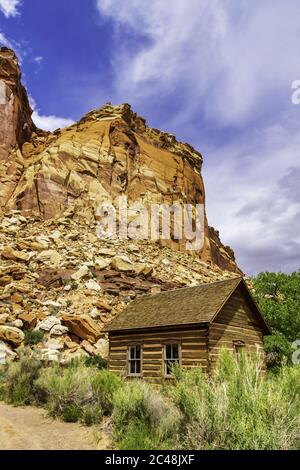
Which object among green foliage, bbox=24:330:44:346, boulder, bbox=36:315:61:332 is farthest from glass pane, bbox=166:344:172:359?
boulder, bbox=36:315:61:332

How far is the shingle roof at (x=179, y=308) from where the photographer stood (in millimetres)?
15922

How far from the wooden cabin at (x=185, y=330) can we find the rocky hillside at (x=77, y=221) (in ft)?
15.0

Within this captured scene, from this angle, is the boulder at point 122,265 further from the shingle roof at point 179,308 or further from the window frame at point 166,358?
the window frame at point 166,358

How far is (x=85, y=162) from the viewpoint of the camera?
51.8m

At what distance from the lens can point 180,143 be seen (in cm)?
6975

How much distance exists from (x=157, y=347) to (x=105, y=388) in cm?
577

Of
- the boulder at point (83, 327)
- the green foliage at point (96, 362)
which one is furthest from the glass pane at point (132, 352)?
the boulder at point (83, 327)

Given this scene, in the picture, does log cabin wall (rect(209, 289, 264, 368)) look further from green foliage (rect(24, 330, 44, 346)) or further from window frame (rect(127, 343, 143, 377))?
green foliage (rect(24, 330, 44, 346))

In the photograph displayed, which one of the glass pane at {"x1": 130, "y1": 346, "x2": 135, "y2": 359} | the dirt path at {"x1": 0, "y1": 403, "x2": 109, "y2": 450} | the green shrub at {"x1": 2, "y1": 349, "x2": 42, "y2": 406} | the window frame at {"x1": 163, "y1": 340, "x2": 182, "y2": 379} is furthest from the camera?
the glass pane at {"x1": 130, "y1": 346, "x2": 135, "y2": 359}

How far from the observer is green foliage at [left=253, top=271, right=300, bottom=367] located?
21.6m

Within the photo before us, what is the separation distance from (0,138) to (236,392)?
5072 cm

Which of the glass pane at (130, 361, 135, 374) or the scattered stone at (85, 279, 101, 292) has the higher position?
the scattered stone at (85, 279, 101, 292)
